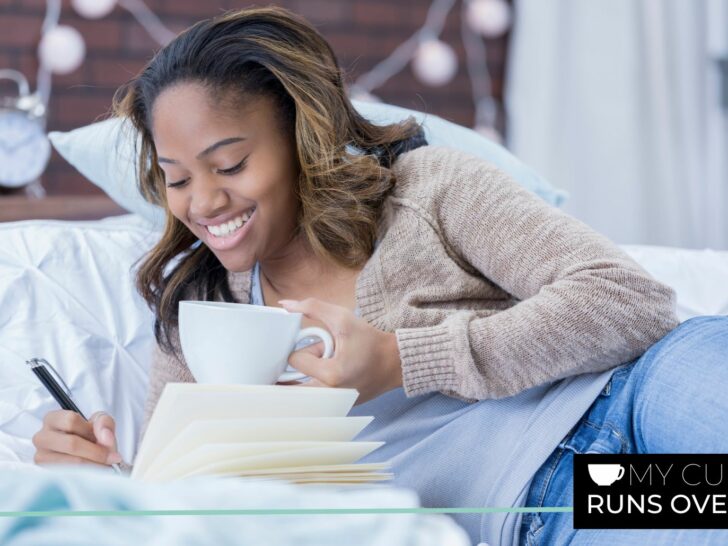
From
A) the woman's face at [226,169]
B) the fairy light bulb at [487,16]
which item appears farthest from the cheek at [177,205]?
the fairy light bulb at [487,16]

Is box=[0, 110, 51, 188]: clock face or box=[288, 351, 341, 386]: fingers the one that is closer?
box=[288, 351, 341, 386]: fingers

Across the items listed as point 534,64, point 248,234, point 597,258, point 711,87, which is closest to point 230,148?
point 248,234

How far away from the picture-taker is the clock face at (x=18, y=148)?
2.05 metres

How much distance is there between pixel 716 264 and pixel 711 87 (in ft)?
5.10

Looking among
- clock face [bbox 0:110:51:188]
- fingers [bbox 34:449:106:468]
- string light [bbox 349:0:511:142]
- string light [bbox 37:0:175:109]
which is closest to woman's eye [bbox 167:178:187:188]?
fingers [bbox 34:449:106:468]

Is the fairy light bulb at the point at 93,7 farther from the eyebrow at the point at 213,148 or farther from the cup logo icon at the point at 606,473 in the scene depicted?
the cup logo icon at the point at 606,473

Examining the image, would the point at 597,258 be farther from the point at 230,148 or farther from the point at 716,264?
the point at 716,264

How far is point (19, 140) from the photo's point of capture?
2.07 metres

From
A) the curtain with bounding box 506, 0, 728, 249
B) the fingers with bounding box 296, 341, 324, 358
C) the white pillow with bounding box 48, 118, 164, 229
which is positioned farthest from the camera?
the curtain with bounding box 506, 0, 728, 249

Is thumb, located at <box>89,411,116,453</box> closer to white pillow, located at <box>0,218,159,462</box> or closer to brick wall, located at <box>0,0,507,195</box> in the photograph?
white pillow, located at <box>0,218,159,462</box>

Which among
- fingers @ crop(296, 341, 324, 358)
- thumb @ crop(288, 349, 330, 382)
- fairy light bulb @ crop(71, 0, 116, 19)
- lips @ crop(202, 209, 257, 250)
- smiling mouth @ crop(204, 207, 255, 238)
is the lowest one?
Result: fingers @ crop(296, 341, 324, 358)

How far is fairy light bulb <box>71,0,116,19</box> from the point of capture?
9.10 ft

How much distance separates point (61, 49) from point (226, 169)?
1.80 meters

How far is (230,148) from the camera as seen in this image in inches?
43.8
